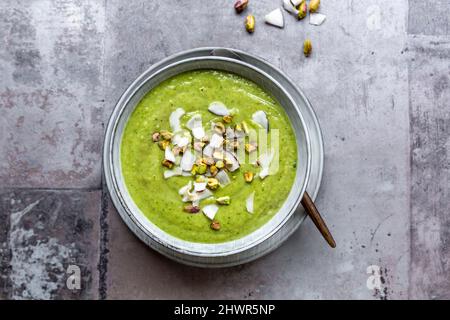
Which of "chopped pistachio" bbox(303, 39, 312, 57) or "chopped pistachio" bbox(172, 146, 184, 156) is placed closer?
"chopped pistachio" bbox(172, 146, 184, 156)

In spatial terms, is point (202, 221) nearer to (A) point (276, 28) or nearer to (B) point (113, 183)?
(B) point (113, 183)

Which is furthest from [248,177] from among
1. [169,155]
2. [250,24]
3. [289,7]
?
[289,7]

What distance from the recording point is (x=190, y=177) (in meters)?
2.14

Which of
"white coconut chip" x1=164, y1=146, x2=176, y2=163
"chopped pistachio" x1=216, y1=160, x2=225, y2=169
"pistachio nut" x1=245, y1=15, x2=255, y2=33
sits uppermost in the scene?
"pistachio nut" x1=245, y1=15, x2=255, y2=33

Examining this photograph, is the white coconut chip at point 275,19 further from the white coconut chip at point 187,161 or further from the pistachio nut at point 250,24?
the white coconut chip at point 187,161

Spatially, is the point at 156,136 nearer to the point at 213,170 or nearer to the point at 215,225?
the point at 213,170

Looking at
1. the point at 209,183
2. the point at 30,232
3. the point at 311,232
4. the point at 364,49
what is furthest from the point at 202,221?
the point at 364,49

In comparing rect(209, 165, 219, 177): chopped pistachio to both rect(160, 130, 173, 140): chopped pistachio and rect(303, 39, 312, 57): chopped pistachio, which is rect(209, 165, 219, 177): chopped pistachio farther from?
rect(303, 39, 312, 57): chopped pistachio

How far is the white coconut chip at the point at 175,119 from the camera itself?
2.14 meters

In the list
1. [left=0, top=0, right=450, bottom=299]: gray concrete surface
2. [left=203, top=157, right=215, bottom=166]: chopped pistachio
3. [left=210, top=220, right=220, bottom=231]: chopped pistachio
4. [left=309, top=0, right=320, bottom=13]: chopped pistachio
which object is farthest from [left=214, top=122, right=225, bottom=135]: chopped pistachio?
[left=309, top=0, right=320, bottom=13]: chopped pistachio

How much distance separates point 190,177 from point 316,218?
1.64ft

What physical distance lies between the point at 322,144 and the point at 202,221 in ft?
1.80

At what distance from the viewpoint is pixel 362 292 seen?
2.47 m

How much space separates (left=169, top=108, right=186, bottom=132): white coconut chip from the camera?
2145 mm
